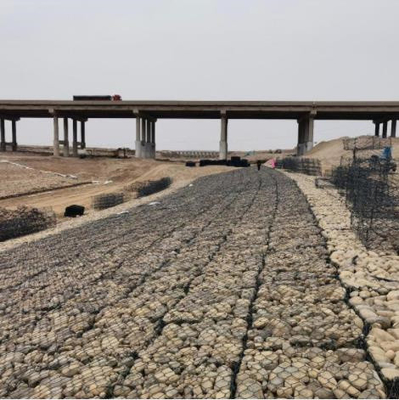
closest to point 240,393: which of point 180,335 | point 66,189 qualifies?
point 180,335

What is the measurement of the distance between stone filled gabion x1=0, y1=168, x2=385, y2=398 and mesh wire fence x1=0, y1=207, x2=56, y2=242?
5494mm

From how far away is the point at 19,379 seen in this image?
4555 mm

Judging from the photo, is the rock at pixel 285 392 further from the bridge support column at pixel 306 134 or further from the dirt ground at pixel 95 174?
the bridge support column at pixel 306 134

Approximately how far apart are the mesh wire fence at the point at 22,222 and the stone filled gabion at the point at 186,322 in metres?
5.49

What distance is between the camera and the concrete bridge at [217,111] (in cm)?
5438

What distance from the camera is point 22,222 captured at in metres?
16.0

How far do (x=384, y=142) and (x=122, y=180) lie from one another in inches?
1257

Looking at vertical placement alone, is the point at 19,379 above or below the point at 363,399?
below

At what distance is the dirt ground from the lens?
89.6ft

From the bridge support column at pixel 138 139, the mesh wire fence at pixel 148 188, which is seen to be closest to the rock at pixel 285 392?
the mesh wire fence at pixel 148 188

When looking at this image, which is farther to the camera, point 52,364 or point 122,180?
point 122,180

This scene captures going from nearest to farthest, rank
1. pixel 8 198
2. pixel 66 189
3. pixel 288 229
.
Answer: pixel 288 229
pixel 8 198
pixel 66 189

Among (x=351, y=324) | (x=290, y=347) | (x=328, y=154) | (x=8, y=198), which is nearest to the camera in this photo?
(x=290, y=347)

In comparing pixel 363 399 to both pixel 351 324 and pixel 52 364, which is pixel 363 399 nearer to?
pixel 351 324
